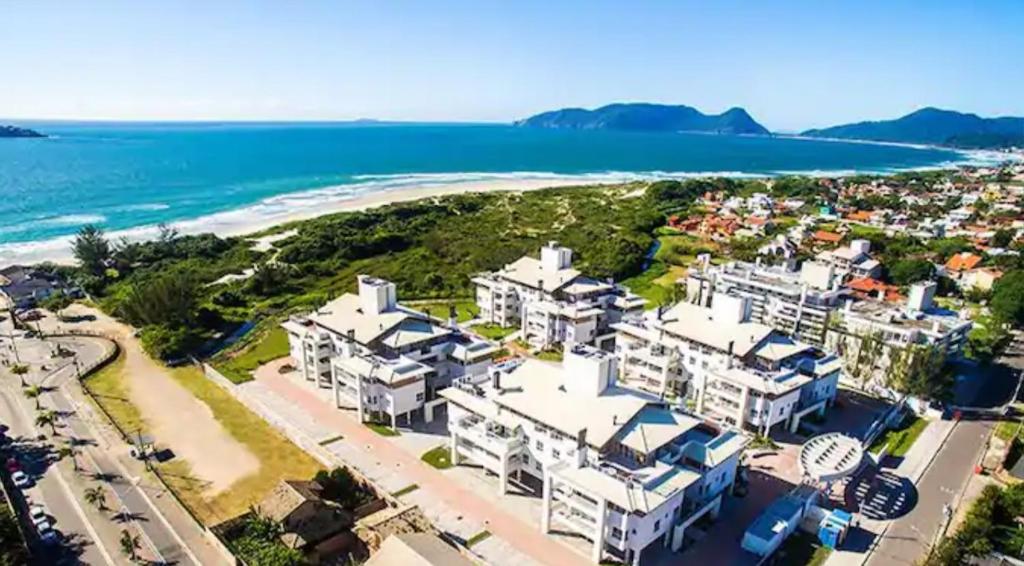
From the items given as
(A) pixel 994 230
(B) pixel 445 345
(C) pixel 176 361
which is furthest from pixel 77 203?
(A) pixel 994 230

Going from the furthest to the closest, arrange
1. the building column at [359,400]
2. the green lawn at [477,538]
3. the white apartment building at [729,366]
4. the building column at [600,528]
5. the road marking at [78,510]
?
1. the building column at [359,400]
2. the white apartment building at [729,366]
3. the green lawn at [477,538]
4. the road marking at [78,510]
5. the building column at [600,528]

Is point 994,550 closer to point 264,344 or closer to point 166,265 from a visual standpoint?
point 264,344

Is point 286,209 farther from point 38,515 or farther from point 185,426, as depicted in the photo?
point 38,515

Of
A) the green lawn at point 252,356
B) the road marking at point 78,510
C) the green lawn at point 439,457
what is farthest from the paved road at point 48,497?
the green lawn at point 439,457

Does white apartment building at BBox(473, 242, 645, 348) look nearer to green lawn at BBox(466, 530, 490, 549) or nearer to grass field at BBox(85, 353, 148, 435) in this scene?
green lawn at BBox(466, 530, 490, 549)

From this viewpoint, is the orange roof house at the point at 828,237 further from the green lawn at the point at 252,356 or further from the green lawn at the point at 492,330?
the green lawn at the point at 252,356

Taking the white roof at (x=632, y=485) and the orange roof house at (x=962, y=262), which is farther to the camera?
the orange roof house at (x=962, y=262)

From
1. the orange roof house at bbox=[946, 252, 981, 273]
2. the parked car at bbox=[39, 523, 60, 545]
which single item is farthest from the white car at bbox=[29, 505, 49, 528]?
the orange roof house at bbox=[946, 252, 981, 273]
